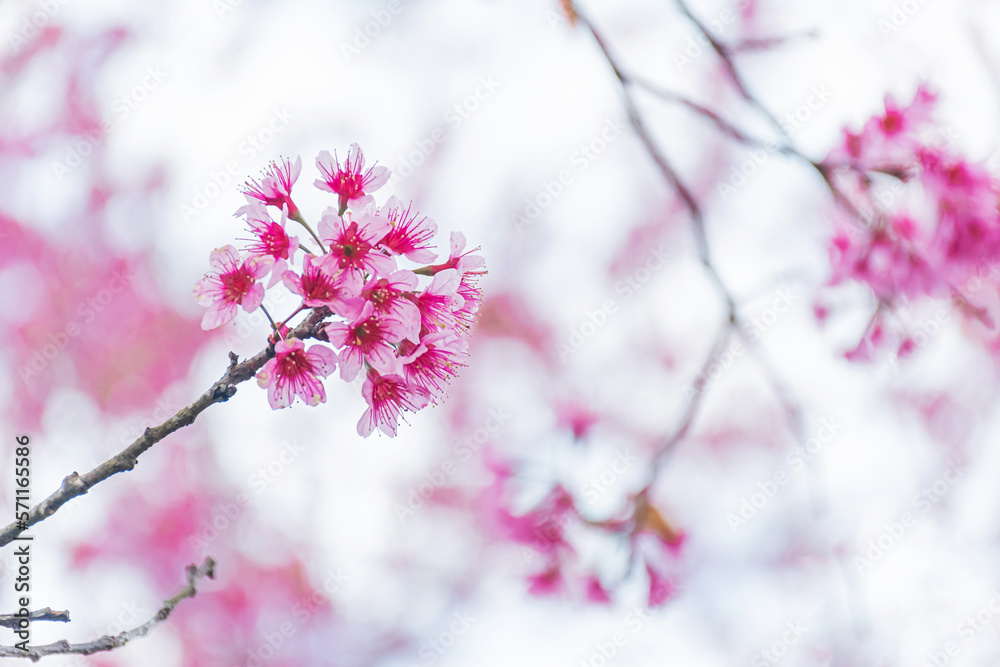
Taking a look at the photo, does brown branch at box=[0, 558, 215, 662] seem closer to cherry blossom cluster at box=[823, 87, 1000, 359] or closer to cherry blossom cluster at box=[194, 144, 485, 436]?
cherry blossom cluster at box=[194, 144, 485, 436]

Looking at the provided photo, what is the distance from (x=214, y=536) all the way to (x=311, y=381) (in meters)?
3.82

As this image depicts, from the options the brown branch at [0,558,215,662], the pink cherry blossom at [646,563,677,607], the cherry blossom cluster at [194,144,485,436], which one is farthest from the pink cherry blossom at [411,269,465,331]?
the pink cherry blossom at [646,563,677,607]

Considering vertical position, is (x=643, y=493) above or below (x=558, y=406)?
below

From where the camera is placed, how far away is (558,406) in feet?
9.37

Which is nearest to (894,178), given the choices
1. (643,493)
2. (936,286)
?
(936,286)

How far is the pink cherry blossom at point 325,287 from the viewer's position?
0.91 meters

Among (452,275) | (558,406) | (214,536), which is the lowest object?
(452,275)

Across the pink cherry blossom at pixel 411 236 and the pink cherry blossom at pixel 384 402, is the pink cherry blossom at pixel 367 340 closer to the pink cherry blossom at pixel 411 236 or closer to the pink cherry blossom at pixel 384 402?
the pink cherry blossom at pixel 384 402

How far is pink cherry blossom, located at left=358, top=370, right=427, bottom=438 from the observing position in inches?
44.6

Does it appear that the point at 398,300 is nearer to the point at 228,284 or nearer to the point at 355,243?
the point at 355,243

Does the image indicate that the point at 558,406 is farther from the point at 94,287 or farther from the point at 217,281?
the point at 94,287

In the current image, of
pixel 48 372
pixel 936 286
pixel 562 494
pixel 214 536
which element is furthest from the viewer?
pixel 214 536

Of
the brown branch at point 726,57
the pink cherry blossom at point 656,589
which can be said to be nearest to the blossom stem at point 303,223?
the brown branch at point 726,57

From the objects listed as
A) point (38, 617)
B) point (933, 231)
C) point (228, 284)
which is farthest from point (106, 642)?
point (933, 231)
